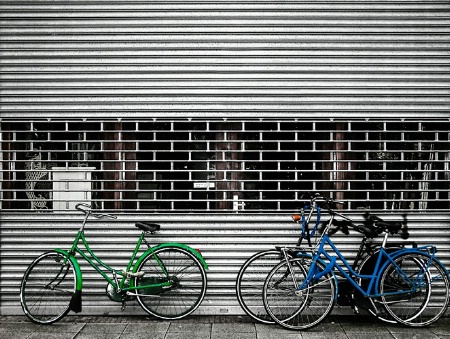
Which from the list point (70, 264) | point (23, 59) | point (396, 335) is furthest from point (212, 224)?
point (23, 59)

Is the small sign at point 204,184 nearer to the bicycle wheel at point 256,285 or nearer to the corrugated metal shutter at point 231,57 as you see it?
the corrugated metal shutter at point 231,57

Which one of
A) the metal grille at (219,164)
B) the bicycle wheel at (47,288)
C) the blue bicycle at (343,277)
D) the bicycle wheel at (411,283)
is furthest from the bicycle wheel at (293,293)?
the bicycle wheel at (47,288)

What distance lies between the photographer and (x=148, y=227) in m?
7.15

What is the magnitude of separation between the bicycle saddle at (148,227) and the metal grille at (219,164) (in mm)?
500

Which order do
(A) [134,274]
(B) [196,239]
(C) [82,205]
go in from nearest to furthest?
(A) [134,274] < (C) [82,205] < (B) [196,239]

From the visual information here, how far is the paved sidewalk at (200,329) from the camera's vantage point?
665 centimetres

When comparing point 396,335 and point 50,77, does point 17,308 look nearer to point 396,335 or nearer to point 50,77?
point 50,77

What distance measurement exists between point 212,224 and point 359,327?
8.03 feet

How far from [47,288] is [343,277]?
4.04m

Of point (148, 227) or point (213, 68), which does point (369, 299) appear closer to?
point (148, 227)

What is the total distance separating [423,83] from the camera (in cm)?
771

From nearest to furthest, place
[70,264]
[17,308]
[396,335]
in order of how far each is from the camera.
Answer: [396,335]
[70,264]
[17,308]

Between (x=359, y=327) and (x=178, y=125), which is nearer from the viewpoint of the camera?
(x=359, y=327)

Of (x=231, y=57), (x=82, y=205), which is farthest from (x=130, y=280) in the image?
(x=231, y=57)
